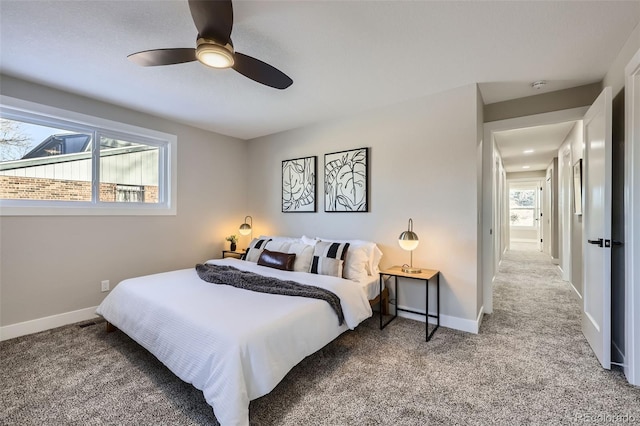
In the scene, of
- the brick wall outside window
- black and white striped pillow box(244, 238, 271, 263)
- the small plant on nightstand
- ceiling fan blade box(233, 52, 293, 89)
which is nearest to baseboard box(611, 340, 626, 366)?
ceiling fan blade box(233, 52, 293, 89)

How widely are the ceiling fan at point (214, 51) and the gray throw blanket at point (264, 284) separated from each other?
1.68m

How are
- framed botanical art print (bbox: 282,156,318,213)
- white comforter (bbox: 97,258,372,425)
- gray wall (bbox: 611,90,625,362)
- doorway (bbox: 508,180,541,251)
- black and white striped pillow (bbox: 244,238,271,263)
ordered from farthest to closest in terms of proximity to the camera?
doorway (bbox: 508,180,541,251) → framed botanical art print (bbox: 282,156,318,213) → black and white striped pillow (bbox: 244,238,271,263) → gray wall (bbox: 611,90,625,362) → white comforter (bbox: 97,258,372,425)

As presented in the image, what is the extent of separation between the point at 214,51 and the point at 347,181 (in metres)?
2.33

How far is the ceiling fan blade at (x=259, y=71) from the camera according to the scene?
1903 millimetres

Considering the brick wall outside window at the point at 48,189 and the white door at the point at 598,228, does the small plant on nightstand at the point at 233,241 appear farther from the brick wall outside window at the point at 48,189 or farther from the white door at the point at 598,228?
A: the white door at the point at 598,228

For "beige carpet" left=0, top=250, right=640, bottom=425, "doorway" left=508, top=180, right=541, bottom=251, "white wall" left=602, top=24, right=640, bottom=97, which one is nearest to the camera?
"beige carpet" left=0, top=250, right=640, bottom=425

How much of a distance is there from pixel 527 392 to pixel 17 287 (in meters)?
4.51

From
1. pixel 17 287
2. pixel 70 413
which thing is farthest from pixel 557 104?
pixel 17 287

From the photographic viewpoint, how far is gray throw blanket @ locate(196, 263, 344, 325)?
90.9 inches

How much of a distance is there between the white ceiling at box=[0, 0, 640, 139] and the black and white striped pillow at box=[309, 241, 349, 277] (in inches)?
66.8

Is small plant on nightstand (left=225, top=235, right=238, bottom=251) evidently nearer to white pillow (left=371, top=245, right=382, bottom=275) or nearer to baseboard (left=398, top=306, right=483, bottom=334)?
white pillow (left=371, top=245, right=382, bottom=275)

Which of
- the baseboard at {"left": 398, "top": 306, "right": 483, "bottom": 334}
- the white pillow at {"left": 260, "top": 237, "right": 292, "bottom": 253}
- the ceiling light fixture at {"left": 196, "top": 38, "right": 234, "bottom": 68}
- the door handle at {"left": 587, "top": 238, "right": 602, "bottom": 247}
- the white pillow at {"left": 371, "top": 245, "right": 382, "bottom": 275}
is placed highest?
the ceiling light fixture at {"left": 196, "top": 38, "right": 234, "bottom": 68}

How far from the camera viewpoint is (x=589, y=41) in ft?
6.99

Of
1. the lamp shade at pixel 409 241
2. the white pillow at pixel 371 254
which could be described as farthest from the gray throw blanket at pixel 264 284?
the lamp shade at pixel 409 241
